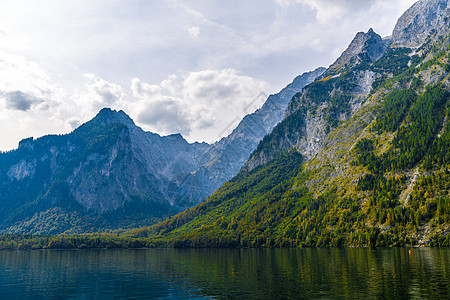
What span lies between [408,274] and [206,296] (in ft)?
165

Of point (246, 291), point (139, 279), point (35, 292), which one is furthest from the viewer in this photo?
point (139, 279)

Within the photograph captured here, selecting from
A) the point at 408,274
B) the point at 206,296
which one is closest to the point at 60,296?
the point at 206,296

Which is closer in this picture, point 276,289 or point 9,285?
point 276,289

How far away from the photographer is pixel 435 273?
74.4 metres

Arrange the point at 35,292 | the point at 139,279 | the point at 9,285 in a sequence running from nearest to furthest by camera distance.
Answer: the point at 35,292
the point at 9,285
the point at 139,279

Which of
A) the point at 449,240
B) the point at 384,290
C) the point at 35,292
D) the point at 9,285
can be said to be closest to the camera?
the point at 384,290

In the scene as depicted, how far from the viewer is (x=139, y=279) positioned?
91188 millimetres

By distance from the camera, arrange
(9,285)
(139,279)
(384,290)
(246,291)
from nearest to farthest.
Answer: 1. (384,290)
2. (246,291)
3. (9,285)
4. (139,279)

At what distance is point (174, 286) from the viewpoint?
76.4m

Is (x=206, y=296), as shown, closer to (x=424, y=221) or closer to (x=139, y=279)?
(x=139, y=279)

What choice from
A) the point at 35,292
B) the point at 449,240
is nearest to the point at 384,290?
the point at 35,292

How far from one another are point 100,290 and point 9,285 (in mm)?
31093

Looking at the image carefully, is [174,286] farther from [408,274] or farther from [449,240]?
[449,240]

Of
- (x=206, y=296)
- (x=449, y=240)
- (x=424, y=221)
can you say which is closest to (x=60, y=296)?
(x=206, y=296)
